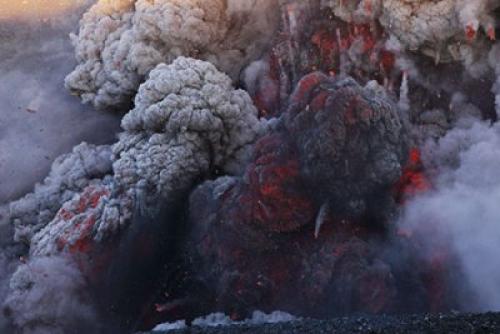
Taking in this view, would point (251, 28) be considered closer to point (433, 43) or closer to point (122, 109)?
point (122, 109)

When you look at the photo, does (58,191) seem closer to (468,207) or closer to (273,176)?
(273,176)

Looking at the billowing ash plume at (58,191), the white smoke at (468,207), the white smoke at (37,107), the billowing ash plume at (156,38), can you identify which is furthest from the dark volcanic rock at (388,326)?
the white smoke at (37,107)

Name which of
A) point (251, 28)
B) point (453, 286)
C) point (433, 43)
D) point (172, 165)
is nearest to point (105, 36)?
point (251, 28)

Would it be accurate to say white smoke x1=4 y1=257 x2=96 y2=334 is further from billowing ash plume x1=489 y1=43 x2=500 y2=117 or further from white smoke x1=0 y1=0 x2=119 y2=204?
billowing ash plume x1=489 y1=43 x2=500 y2=117

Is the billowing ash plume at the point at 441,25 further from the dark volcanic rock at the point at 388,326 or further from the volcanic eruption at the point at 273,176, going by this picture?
the dark volcanic rock at the point at 388,326

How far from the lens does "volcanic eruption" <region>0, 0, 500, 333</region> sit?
21.3 meters

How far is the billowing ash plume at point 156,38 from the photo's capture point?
94.6 ft

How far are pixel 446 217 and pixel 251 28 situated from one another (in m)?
A: 12.5

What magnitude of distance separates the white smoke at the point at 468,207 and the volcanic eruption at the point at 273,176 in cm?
6

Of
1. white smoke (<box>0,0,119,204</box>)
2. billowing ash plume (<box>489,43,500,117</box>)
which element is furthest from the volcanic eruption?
white smoke (<box>0,0,119,204</box>)

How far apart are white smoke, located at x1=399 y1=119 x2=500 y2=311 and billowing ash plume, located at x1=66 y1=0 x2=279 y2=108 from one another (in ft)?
→ 31.9

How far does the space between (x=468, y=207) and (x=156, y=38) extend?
14.2m

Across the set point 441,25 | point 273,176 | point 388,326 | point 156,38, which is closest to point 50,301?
point 273,176

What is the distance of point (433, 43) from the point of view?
24438 mm
